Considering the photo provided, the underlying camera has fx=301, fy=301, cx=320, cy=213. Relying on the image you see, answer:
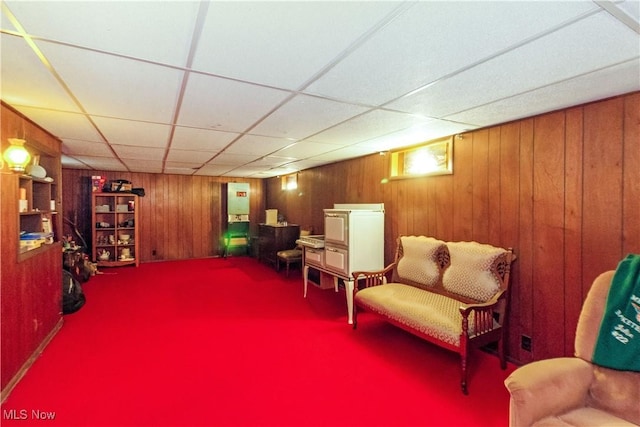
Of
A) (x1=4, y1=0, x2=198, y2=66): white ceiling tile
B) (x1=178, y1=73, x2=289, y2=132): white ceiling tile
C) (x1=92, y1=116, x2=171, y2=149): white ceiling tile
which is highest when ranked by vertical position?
(x1=92, y1=116, x2=171, y2=149): white ceiling tile

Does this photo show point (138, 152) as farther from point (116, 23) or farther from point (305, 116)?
point (116, 23)

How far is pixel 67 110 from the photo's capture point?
2.45 m

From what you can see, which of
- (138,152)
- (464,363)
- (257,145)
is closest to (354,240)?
(257,145)

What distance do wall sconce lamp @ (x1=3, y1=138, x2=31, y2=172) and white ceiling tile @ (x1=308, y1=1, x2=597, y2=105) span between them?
7.59 feet

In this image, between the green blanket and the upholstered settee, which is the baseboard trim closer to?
the upholstered settee

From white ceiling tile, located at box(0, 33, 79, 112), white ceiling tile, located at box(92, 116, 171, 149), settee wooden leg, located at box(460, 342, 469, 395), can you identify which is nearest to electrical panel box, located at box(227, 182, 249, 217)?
white ceiling tile, located at box(92, 116, 171, 149)

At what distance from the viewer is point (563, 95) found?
2.11m

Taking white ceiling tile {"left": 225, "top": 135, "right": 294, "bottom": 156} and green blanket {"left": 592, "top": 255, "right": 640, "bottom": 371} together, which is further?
white ceiling tile {"left": 225, "top": 135, "right": 294, "bottom": 156}

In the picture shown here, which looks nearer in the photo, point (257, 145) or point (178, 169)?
point (257, 145)

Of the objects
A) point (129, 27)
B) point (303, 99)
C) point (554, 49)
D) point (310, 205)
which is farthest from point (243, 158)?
point (554, 49)

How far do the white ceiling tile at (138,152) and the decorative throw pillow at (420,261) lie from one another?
3.56 meters

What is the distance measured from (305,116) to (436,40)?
1.39 m

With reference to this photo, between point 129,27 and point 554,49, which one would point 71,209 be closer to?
point 129,27

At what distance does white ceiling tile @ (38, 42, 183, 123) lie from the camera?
5.20 feet
